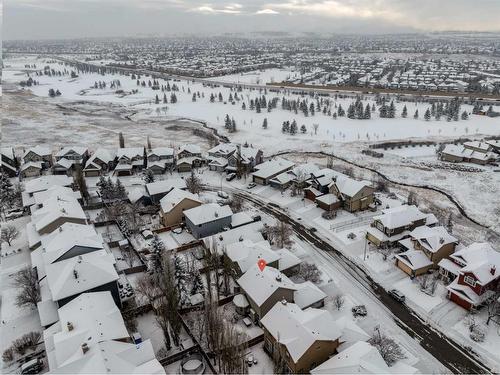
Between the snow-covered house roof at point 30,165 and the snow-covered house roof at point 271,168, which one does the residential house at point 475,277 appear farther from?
the snow-covered house roof at point 30,165

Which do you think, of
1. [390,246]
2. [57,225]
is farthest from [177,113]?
[390,246]

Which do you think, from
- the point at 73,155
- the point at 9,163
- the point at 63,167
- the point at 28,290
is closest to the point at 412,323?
the point at 28,290

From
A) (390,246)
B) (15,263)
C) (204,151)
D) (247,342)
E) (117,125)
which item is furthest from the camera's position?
(117,125)

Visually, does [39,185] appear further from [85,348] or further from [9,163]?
[85,348]

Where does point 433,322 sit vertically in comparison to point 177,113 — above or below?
below

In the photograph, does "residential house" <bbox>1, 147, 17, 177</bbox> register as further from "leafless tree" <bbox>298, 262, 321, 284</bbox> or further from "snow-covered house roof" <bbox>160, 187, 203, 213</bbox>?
"leafless tree" <bbox>298, 262, 321, 284</bbox>

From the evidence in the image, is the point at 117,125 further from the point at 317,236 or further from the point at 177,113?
the point at 317,236

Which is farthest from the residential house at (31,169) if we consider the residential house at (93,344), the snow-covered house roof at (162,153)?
the residential house at (93,344)
